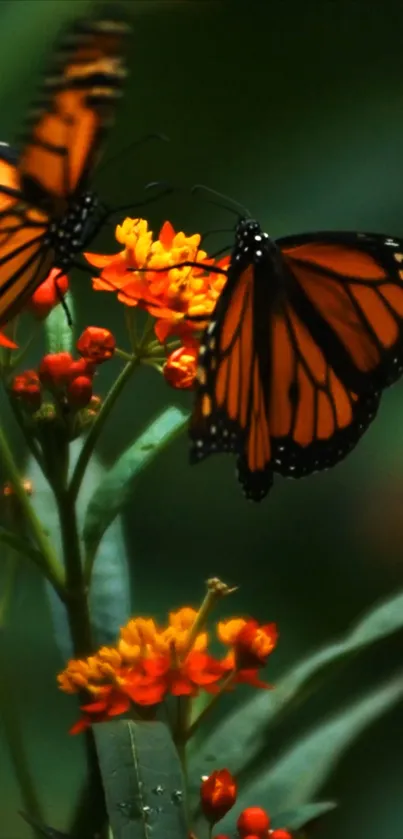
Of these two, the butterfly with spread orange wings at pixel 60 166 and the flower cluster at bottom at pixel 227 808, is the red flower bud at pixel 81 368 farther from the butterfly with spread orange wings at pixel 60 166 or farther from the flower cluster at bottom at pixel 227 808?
the flower cluster at bottom at pixel 227 808

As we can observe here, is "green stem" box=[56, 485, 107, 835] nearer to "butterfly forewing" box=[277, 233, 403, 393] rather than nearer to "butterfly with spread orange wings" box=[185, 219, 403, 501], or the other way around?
"butterfly with spread orange wings" box=[185, 219, 403, 501]

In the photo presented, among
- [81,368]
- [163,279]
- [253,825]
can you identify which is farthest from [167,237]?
[253,825]

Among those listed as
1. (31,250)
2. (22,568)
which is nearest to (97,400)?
(31,250)

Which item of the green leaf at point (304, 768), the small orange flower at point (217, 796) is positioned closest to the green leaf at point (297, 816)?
the green leaf at point (304, 768)

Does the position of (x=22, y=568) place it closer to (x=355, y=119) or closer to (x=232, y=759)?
(x=232, y=759)

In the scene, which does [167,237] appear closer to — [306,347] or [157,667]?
[306,347]

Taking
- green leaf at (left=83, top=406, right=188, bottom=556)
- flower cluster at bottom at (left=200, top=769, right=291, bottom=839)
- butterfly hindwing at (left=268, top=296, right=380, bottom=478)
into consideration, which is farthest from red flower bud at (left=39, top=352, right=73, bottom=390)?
flower cluster at bottom at (left=200, top=769, right=291, bottom=839)

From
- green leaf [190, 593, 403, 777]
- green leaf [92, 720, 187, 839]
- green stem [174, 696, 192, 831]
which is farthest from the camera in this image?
green leaf [190, 593, 403, 777]
